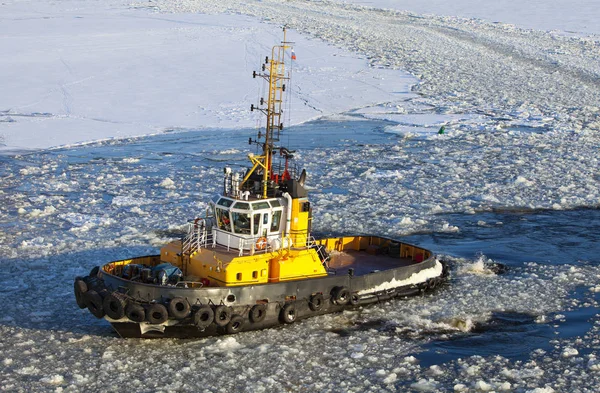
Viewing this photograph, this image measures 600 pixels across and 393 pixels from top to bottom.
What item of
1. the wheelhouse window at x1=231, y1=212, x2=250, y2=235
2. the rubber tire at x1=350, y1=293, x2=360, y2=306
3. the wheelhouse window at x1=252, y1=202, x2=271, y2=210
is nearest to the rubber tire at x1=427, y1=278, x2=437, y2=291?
the rubber tire at x1=350, y1=293, x2=360, y2=306

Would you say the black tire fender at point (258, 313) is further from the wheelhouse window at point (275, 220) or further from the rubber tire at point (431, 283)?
the rubber tire at point (431, 283)

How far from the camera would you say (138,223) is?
16.4 meters

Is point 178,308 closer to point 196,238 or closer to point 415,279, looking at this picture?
point 196,238

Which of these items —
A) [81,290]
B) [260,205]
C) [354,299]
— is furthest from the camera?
[354,299]

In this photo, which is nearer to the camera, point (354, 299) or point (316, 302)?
point (316, 302)

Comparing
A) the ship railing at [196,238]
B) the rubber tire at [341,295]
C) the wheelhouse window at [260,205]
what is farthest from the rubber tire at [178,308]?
the rubber tire at [341,295]

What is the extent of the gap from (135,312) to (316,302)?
266 centimetres

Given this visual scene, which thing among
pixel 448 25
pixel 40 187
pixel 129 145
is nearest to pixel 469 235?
pixel 40 187

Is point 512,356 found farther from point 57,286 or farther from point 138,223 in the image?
point 138,223

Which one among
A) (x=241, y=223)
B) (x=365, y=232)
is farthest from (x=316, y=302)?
(x=365, y=232)

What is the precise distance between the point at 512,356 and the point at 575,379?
0.95m

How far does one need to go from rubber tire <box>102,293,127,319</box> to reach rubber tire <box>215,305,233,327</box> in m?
1.20

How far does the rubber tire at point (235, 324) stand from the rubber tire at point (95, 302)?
1.68 metres

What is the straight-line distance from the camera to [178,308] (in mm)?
10586
